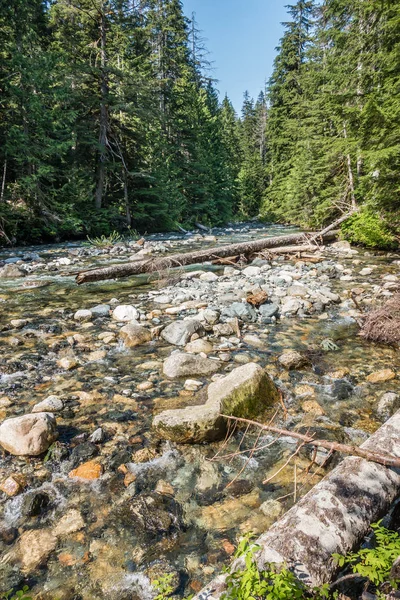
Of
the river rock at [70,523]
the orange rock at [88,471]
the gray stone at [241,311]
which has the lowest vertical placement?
the river rock at [70,523]

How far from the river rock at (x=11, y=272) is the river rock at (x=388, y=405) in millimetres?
7686

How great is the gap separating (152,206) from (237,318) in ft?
50.7

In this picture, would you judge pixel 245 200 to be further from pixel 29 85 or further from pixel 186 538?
pixel 186 538

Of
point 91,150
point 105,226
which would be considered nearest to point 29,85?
point 91,150

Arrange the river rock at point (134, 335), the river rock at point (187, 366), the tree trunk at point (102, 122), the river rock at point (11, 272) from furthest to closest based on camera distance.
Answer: the tree trunk at point (102, 122) → the river rock at point (11, 272) → the river rock at point (134, 335) → the river rock at point (187, 366)

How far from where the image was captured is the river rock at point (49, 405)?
8.59ft

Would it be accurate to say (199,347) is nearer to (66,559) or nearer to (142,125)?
(66,559)

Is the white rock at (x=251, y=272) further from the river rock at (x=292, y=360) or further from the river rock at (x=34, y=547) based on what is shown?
the river rock at (x=34, y=547)

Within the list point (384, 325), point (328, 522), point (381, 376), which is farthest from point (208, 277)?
point (328, 522)

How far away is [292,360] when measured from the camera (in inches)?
131

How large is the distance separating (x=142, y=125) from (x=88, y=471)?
1960 centimetres

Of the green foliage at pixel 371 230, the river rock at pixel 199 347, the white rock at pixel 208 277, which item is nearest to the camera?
the river rock at pixel 199 347

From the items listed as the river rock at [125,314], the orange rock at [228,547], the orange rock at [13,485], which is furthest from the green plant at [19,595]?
the river rock at [125,314]

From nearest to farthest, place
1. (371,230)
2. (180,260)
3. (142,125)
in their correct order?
1. (180,260)
2. (371,230)
3. (142,125)
